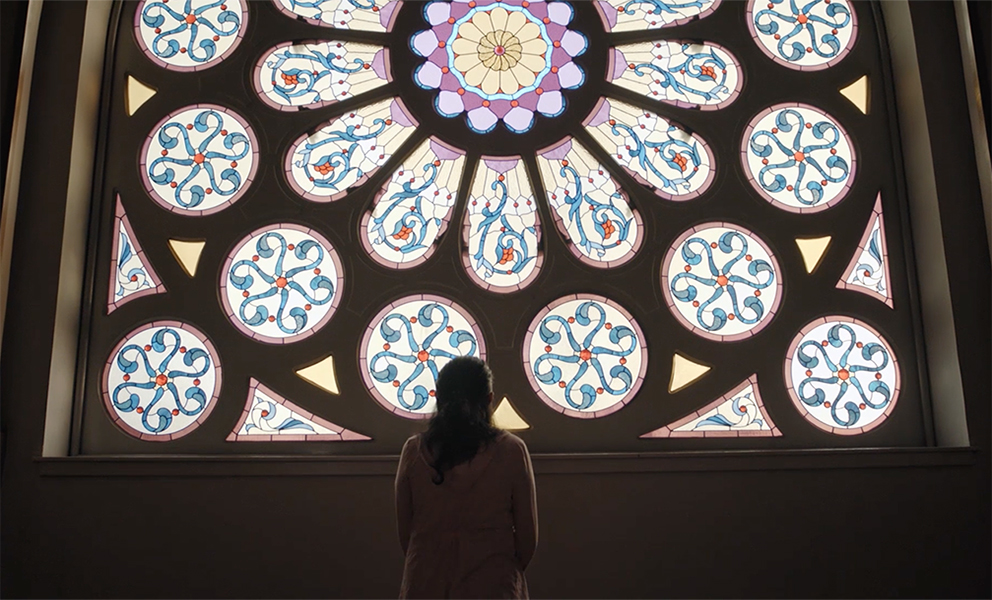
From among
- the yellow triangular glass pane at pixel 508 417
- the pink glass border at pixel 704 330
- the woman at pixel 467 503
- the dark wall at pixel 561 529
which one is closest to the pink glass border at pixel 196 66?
the dark wall at pixel 561 529

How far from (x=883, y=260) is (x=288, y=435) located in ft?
8.37

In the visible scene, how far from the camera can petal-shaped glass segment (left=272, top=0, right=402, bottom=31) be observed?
12.1 ft

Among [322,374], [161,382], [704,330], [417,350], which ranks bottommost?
[161,382]

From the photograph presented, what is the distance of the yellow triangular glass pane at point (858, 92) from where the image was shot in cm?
369

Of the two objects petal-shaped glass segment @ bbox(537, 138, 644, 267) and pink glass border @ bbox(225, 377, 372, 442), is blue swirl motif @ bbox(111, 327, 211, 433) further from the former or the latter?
petal-shaped glass segment @ bbox(537, 138, 644, 267)

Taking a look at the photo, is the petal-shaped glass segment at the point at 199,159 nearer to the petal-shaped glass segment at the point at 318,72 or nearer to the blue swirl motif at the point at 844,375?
the petal-shaped glass segment at the point at 318,72

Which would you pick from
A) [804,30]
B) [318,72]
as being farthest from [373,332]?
[804,30]

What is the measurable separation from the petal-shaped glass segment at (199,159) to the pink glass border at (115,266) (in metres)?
0.16

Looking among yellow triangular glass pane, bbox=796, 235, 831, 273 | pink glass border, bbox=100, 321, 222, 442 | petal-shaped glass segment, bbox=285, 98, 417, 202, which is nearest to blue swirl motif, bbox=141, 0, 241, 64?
petal-shaped glass segment, bbox=285, 98, 417, 202

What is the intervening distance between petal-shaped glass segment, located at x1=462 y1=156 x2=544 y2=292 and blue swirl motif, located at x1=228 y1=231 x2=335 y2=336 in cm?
61

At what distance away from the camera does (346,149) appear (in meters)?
3.58

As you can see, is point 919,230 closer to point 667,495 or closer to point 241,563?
point 667,495

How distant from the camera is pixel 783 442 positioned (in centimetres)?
330

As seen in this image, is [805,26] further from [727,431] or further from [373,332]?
[373,332]
